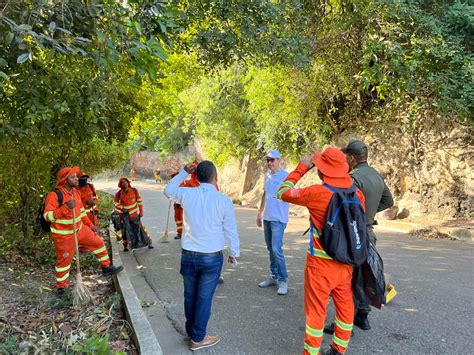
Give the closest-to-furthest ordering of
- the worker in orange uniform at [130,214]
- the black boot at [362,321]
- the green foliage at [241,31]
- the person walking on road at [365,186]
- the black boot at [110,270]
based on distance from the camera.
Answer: the person walking on road at [365,186], the black boot at [362,321], the black boot at [110,270], the green foliage at [241,31], the worker in orange uniform at [130,214]

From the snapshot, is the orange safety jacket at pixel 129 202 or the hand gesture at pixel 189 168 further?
the orange safety jacket at pixel 129 202

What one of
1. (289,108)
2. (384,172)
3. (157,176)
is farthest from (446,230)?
(157,176)

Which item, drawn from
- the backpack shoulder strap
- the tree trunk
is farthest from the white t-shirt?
the tree trunk

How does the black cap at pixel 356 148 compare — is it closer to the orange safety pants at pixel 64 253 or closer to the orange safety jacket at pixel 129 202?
→ the orange safety pants at pixel 64 253

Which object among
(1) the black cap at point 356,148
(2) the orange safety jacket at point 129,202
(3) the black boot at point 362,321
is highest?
(1) the black cap at point 356,148

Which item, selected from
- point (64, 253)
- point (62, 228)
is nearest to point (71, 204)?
point (62, 228)

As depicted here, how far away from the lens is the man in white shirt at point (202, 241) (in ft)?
11.9

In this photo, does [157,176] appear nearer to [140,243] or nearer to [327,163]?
[140,243]

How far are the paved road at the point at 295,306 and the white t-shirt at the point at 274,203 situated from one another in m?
1.06

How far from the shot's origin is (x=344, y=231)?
128 inches

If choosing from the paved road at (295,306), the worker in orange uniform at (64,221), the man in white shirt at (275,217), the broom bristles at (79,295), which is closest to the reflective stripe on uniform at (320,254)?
the paved road at (295,306)

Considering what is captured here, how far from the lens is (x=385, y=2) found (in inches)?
326

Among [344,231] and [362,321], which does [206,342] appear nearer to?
[362,321]

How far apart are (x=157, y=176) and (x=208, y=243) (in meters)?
34.3
